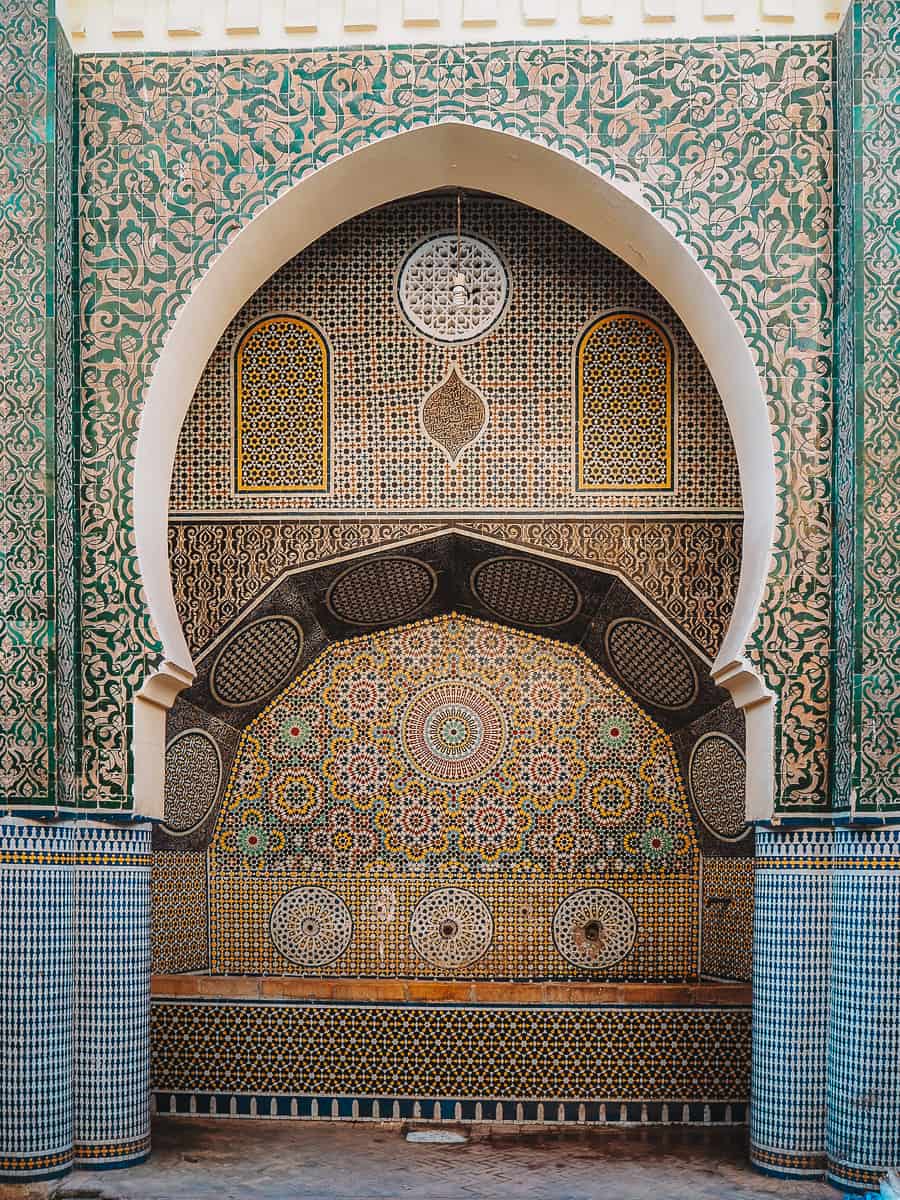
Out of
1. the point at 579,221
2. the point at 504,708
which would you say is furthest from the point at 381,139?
the point at 504,708

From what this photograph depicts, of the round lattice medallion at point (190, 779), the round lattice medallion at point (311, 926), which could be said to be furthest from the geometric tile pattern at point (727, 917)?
the round lattice medallion at point (190, 779)

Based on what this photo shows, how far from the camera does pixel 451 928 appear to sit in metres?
7.00

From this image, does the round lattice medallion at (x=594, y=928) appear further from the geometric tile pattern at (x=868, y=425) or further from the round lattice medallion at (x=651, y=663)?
the geometric tile pattern at (x=868, y=425)

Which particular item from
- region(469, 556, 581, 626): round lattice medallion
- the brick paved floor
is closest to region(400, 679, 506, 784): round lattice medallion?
region(469, 556, 581, 626): round lattice medallion

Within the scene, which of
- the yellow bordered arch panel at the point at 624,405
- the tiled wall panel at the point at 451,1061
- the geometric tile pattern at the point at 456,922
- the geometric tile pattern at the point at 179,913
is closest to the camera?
the yellow bordered arch panel at the point at 624,405

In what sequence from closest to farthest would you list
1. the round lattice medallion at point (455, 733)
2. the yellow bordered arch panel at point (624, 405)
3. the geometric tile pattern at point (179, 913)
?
the yellow bordered arch panel at point (624, 405), the geometric tile pattern at point (179, 913), the round lattice medallion at point (455, 733)

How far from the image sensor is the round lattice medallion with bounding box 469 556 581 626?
667 cm

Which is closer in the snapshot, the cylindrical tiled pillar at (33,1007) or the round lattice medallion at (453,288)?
the cylindrical tiled pillar at (33,1007)

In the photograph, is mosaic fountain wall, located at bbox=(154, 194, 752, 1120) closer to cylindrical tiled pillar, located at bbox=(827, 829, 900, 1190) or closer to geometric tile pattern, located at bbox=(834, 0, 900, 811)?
geometric tile pattern, located at bbox=(834, 0, 900, 811)

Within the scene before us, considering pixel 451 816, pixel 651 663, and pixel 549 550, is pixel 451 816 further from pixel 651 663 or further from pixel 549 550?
pixel 549 550

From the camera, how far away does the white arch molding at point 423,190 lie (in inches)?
221

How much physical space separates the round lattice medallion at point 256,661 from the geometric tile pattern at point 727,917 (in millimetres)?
2173

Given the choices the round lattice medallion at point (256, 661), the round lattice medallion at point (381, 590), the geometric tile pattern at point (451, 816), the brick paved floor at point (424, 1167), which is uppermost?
the round lattice medallion at point (381, 590)

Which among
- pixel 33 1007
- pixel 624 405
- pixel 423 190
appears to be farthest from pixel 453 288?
pixel 33 1007
